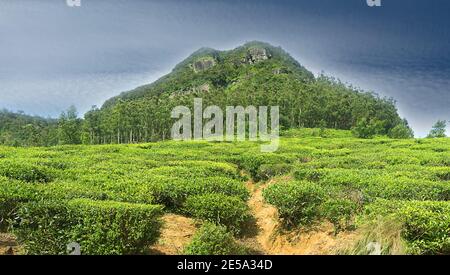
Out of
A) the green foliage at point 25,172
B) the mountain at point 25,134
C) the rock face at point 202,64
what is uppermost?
the rock face at point 202,64

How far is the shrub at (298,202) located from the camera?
9555mm

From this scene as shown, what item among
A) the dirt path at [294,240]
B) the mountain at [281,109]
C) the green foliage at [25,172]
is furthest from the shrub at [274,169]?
the mountain at [281,109]

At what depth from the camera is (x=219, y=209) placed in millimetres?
9188

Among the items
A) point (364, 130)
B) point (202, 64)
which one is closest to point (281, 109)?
point (364, 130)

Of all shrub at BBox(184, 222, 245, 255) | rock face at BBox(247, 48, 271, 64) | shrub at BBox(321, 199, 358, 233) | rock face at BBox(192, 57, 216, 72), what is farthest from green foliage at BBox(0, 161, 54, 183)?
rock face at BBox(247, 48, 271, 64)

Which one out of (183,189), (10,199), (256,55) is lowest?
(183,189)

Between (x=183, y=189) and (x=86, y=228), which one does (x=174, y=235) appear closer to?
(x=183, y=189)

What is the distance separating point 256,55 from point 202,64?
Result: 19.5 m

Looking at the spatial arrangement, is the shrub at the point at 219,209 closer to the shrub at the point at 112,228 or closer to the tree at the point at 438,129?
the shrub at the point at 112,228

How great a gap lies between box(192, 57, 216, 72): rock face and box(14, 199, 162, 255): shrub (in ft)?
Result: 435

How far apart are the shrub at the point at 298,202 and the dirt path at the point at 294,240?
1.01 feet

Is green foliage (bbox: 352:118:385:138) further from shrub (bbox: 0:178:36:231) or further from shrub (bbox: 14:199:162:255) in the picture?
shrub (bbox: 14:199:162:255)

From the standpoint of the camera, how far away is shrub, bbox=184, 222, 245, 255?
7.28 metres

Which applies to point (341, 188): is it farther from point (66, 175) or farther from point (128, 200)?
point (66, 175)
